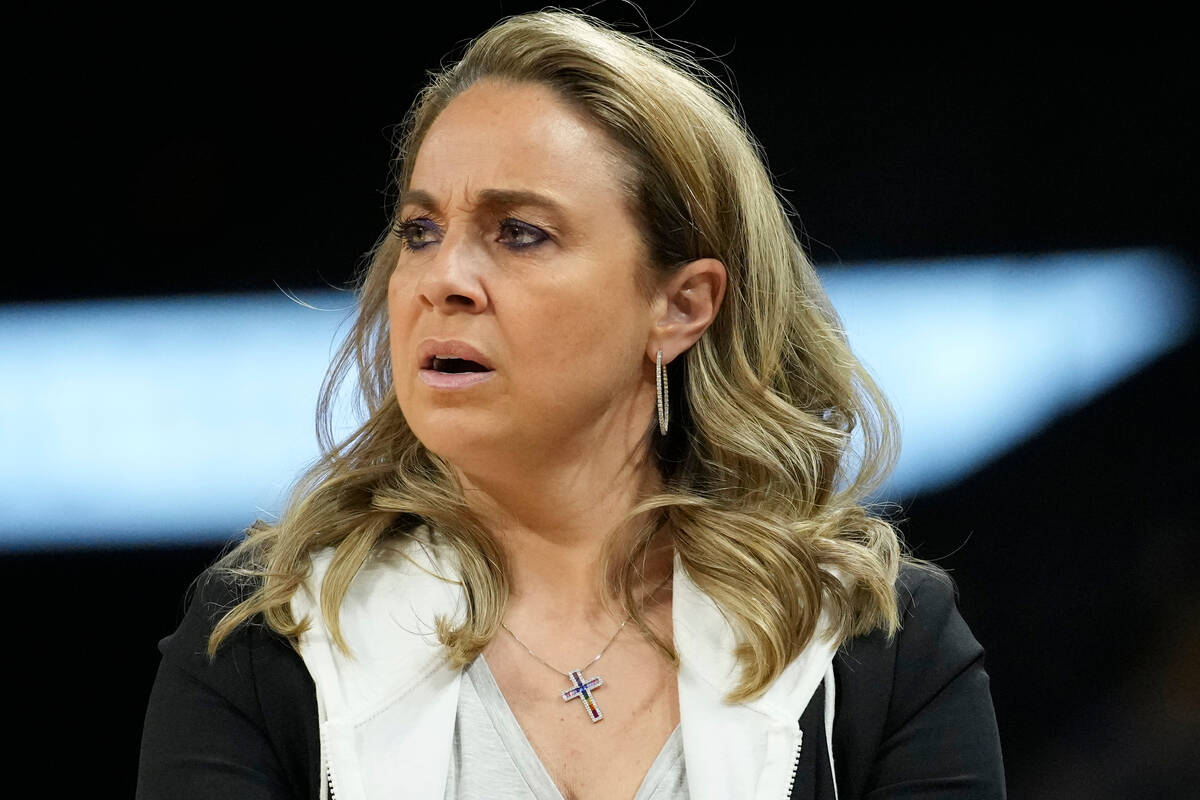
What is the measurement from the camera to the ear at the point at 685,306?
6.59 ft

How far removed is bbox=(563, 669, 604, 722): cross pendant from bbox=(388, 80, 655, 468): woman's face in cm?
29

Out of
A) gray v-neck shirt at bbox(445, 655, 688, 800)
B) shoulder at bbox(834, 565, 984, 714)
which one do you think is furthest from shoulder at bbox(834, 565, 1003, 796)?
gray v-neck shirt at bbox(445, 655, 688, 800)

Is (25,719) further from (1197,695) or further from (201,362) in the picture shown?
(1197,695)

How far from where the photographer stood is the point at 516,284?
1827 millimetres

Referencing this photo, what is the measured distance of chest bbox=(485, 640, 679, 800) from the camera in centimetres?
178

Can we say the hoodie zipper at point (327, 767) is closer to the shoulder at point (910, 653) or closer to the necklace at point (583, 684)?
the necklace at point (583, 684)

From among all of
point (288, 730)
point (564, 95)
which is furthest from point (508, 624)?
point (564, 95)

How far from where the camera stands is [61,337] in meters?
2.68

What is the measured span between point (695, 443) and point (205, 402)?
1071mm

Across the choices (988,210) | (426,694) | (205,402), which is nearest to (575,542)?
(426,694)

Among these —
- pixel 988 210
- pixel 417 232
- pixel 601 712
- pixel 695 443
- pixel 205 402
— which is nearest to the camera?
pixel 601 712

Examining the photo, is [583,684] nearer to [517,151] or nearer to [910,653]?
[910,653]

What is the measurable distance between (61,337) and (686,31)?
1.29 m

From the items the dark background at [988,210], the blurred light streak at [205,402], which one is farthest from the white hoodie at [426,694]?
the dark background at [988,210]
